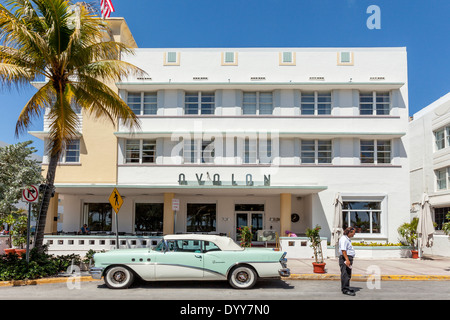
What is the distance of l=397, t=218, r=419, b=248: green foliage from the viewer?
21078 mm

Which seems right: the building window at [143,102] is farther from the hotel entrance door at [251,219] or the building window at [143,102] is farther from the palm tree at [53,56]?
the palm tree at [53,56]

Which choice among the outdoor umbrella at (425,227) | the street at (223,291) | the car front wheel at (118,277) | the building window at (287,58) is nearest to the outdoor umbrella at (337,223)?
the outdoor umbrella at (425,227)

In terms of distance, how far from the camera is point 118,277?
11695mm

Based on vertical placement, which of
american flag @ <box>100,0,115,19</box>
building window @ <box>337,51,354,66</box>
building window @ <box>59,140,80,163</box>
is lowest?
building window @ <box>59,140,80,163</box>

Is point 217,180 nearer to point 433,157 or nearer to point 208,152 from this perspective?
point 208,152

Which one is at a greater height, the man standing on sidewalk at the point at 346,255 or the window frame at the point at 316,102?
the window frame at the point at 316,102

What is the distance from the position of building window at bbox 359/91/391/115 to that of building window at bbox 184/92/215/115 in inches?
318

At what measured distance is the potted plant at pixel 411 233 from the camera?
2055cm

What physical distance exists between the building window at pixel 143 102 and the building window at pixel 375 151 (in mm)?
11397

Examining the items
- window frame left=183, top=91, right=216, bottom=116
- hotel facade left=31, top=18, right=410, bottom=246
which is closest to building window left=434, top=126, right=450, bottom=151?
hotel facade left=31, top=18, right=410, bottom=246

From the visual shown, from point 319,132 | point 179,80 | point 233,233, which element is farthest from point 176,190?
point 319,132

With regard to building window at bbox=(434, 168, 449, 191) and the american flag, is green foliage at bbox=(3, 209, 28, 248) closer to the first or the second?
the american flag

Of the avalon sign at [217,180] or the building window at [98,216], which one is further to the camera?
the building window at [98,216]
